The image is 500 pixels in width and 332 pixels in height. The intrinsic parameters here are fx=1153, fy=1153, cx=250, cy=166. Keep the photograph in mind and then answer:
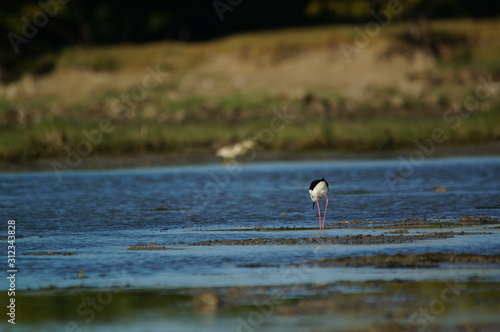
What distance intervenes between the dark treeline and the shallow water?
83.3 ft

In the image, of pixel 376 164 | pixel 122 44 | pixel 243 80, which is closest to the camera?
pixel 376 164

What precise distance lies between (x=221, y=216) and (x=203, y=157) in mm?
13466

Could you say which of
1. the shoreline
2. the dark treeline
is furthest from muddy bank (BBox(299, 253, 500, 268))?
the dark treeline

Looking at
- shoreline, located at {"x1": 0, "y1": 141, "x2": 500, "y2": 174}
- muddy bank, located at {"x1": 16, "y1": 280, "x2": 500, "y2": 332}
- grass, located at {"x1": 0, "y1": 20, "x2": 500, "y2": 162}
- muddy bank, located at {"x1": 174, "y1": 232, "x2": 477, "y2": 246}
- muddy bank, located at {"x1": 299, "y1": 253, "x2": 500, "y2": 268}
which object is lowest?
muddy bank, located at {"x1": 16, "y1": 280, "x2": 500, "y2": 332}

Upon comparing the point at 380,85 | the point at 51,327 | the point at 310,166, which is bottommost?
the point at 51,327

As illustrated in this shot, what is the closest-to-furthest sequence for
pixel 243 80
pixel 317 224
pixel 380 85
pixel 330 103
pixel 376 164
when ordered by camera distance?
pixel 317 224 < pixel 376 164 < pixel 330 103 < pixel 380 85 < pixel 243 80

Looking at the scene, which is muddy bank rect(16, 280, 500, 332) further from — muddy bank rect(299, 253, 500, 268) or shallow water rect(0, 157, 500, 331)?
muddy bank rect(299, 253, 500, 268)

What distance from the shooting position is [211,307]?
38.8ft

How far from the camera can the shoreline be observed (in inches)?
1271

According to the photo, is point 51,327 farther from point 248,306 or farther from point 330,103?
point 330,103

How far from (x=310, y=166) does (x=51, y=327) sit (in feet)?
66.3

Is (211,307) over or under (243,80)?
under

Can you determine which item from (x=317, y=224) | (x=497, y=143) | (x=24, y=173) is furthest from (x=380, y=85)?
(x=317, y=224)

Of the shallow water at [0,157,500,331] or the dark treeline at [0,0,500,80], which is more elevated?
the dark treeline at [0,0,500,80]
